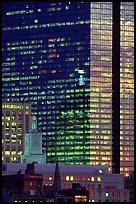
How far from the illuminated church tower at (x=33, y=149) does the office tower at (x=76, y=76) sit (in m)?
7.52

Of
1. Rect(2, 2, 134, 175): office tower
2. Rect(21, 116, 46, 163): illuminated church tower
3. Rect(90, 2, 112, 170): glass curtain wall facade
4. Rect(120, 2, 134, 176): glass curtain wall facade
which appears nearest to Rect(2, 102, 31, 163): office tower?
Rect(2, 2, 134, 175): office tower

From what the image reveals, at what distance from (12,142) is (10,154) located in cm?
173

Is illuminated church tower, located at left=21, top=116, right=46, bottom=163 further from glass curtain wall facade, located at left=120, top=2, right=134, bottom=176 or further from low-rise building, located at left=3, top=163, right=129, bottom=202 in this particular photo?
glass curtain wall facade, located at left=120, top=2, right=134, bottom=176

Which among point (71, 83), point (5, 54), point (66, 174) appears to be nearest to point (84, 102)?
point (71, 83)

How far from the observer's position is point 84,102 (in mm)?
136125

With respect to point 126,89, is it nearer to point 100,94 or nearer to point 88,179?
point 100,94

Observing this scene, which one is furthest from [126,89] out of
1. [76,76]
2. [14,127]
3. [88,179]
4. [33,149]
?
[88,179]

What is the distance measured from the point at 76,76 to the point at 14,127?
9776 millimetres

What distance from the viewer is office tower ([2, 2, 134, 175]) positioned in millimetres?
134875

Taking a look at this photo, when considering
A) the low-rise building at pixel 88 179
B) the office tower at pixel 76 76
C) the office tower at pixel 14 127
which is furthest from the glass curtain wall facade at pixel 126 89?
the low-rise building at pixel 88 179

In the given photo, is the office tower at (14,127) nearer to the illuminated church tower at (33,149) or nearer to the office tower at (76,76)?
the office tower at (76,76)

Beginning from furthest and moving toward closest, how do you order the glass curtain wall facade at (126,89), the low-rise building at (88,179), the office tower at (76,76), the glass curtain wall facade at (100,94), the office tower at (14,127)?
the office tower at (14,127)
the office tower at (76,76)
the glass curtain wall facade at (100,94)
the glass curtain wall facade at (126,89)
the low-rise building at (88,179)

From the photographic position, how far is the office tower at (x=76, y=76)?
13488cm

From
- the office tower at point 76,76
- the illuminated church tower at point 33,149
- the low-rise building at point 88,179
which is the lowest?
the low-rise building at point 88,179
